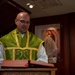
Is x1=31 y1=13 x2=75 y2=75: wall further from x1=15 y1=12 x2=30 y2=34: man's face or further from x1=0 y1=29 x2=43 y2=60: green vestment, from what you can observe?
x1=15 y1=12 x2=30 y2=34: man's face

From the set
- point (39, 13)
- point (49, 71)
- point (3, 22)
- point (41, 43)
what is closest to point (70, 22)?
point (39, 13)

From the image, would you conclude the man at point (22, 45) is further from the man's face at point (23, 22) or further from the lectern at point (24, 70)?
the lectern at point (24, 70)

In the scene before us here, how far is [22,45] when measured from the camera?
2.18 meters

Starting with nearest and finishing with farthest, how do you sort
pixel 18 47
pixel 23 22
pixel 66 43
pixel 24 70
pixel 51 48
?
pixel 24 70
pixel 23 22
pixel 18 47
pixel 66 43
pixel 51 48

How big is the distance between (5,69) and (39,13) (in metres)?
4.70

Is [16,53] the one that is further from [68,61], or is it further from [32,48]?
[68,61]

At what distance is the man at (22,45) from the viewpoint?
2.11m

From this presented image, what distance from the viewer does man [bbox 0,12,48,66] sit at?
2.11m

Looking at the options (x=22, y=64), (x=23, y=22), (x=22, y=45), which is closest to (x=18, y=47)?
(x=22, y=45)

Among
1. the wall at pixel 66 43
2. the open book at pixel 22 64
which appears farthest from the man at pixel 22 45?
the wall at pixel 66 43

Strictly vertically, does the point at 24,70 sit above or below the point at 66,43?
below

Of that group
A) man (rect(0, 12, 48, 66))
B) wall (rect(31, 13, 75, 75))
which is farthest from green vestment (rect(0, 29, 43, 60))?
wall (rect(31, 13, 75, 75))

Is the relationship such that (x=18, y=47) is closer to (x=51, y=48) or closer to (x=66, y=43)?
(x=66, y=43)

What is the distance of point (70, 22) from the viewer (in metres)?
5.98
